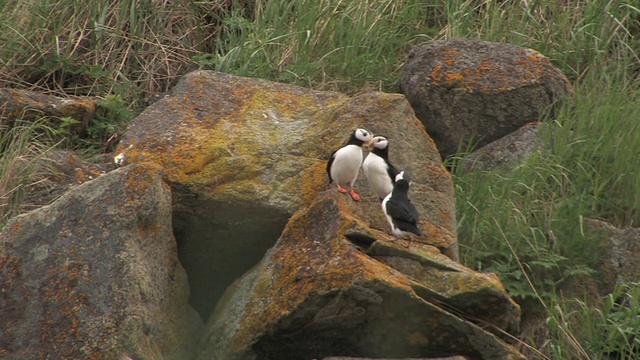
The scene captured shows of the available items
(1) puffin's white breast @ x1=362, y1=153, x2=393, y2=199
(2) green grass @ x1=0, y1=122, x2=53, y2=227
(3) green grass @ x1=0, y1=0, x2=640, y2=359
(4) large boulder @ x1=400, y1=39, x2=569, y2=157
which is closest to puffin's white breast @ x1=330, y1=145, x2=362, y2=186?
(1) puffin's white breast @ x1=362, y1=153, x2=393, y2=199

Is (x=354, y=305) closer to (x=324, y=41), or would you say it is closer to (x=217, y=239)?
(x=217, y=239)

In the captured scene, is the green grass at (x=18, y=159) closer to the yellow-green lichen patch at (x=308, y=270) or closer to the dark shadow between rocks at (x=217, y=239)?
the dark shadow between rocks at (x=217, y=239)

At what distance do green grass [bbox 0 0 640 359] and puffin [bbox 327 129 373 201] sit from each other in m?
1.04

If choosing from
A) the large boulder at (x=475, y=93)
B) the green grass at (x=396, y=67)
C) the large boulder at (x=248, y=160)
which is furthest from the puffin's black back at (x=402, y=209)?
the large boulder at (x=475, y=93)

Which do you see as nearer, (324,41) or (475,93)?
(475,93)

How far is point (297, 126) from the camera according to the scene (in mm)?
6996

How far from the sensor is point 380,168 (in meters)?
6.45

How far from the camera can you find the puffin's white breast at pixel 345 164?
249 inches

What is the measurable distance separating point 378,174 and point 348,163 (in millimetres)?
221

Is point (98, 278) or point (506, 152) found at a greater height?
point (98, 278)

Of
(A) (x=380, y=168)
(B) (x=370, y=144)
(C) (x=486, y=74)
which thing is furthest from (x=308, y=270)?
(C) (x=486, y=74)

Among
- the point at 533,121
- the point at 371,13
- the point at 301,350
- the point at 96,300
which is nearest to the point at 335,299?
the point at 301,350

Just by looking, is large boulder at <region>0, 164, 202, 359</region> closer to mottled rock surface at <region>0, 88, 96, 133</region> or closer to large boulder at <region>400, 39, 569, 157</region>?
mottled rock surface at <region>0, 88, 96, 133</region>

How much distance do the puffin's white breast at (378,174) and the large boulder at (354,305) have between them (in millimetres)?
702
